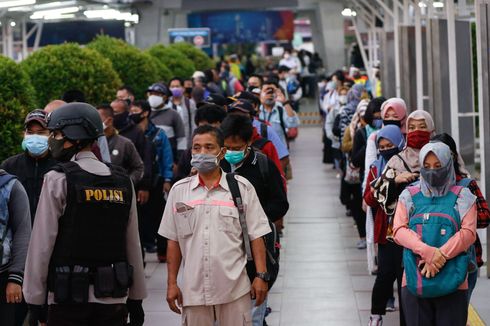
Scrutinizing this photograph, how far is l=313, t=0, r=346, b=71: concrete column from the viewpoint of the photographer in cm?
4734

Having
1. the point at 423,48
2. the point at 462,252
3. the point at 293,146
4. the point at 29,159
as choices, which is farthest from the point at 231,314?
the point at 293,146

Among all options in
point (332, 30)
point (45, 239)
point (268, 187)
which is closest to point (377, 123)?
point (268, 187)

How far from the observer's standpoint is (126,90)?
15.7m

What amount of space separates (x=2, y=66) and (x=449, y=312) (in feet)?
18.0

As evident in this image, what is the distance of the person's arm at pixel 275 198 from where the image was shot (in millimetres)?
8430

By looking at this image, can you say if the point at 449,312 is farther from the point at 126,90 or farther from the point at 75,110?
the point at 126,90

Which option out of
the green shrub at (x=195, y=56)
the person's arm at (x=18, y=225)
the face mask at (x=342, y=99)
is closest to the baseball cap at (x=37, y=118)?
the person's arm at (x=18, y=225)

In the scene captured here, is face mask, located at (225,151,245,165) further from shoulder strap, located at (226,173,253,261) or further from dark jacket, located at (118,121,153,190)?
dark jacket, located at (118,121,153,190)

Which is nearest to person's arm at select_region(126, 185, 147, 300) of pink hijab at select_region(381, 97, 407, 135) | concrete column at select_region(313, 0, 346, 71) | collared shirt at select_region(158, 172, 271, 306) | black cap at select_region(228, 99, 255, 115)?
collared shirt at select_region(158, 172, 271, 306)

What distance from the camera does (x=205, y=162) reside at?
280 inches

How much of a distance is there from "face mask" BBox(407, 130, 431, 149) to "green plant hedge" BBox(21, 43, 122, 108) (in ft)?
23.7

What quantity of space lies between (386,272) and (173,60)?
18.9 meters

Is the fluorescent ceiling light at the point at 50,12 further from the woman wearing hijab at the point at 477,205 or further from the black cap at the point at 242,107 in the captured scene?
the woman wearing hijab at the point at 477,205

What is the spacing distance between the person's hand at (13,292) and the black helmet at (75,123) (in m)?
1.16
